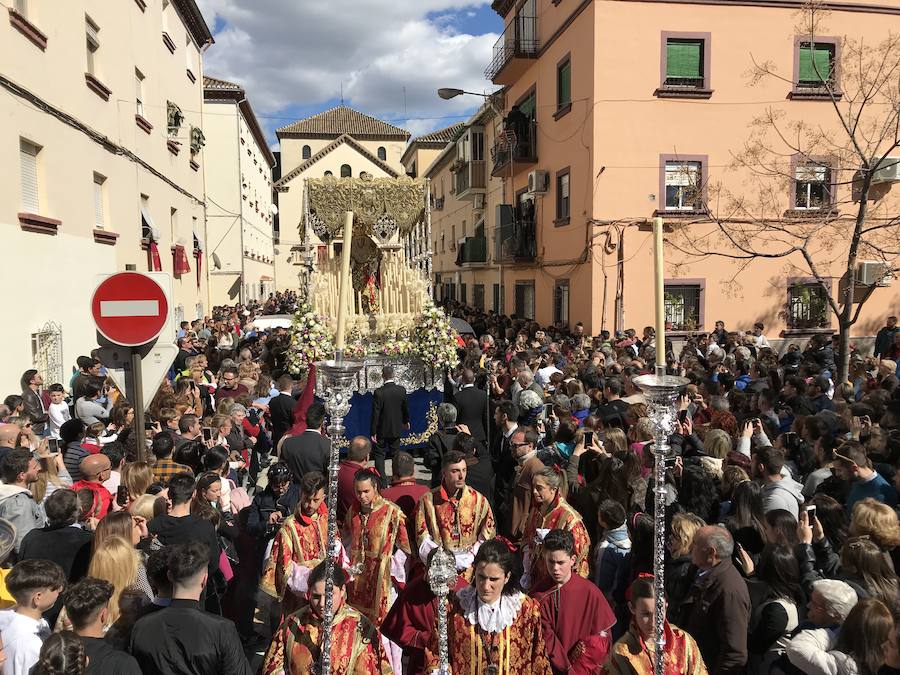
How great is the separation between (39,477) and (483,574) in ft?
11.5

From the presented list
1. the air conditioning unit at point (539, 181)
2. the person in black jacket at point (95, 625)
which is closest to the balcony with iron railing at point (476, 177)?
the air conditioning unit at point (539, 181)

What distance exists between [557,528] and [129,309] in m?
3.21

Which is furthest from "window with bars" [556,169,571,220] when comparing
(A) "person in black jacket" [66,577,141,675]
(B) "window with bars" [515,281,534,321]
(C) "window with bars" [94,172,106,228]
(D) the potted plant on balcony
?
(A) "person in black jacket" [66,577,141,675]

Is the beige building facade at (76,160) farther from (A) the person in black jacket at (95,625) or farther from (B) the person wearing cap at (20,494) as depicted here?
(A) the person in black jacket at (95,625)

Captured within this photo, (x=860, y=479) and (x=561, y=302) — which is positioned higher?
→ (x=561, y=302)

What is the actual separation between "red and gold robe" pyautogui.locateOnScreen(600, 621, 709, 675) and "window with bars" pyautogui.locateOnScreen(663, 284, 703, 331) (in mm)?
13703

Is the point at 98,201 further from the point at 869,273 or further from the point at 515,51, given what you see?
the point at 869,273

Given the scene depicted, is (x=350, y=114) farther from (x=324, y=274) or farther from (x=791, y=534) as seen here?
(x=791, y=534)

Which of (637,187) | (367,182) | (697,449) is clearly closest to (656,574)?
(697,449)

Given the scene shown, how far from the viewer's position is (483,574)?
3.28 m

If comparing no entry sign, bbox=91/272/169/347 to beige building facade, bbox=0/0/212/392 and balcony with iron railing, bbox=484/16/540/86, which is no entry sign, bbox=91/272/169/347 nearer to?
beige building facade, bbox=0/0/212/392

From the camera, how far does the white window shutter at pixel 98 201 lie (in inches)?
496

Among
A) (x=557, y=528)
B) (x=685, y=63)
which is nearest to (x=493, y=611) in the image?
(x=557, y=528)

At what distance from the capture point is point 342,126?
2400 inches
